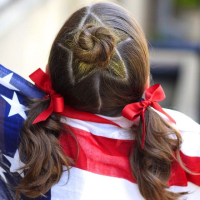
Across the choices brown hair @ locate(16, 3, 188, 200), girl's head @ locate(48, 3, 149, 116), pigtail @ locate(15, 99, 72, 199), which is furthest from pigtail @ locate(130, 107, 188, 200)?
pigtail @ locate(15, 99, 72, 199)

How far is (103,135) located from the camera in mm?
1551

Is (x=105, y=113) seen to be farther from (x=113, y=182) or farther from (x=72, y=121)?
(x=113, y=182)

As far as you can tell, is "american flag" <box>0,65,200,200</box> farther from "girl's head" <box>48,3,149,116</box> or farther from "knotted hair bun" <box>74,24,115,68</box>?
"knotted hair bun" <box>74,24,115,68</box>

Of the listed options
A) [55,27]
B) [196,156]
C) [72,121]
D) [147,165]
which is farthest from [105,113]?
[55,27]

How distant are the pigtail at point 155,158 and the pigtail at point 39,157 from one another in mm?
257

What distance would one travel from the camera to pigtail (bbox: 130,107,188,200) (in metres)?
1.51

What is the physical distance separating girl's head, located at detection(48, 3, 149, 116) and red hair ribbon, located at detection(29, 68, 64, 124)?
0.03m

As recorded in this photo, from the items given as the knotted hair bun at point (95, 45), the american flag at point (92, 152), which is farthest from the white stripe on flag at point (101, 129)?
the knotted hair bun at point (95, 45)

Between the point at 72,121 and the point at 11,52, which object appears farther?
the point at 11,52

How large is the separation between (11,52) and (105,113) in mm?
2302

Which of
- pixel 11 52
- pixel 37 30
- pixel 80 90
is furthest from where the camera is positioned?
pixel 37 30

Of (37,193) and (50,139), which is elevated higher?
(50,139)

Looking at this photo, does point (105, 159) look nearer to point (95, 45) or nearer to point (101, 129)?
point (101, 129)

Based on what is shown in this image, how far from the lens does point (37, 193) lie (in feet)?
5.05
